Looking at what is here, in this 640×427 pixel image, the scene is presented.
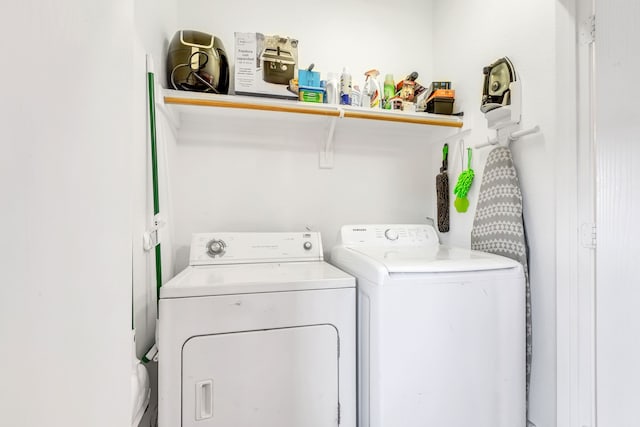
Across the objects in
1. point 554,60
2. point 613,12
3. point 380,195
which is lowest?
point 380,195

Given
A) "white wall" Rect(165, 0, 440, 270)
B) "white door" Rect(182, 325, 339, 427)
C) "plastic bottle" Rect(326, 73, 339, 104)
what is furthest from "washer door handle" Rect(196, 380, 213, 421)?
"plastic bottle" Rect(326, 73, 339, 104)

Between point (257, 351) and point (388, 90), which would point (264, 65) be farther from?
point (257, 351)

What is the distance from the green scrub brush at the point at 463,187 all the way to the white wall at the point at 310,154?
0.40 meters

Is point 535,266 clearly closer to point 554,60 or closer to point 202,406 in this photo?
point 554,60

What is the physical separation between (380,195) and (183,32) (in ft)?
5.23

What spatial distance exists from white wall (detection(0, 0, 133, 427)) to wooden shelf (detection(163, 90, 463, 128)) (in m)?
0.93

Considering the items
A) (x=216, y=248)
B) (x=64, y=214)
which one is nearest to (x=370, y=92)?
(x=216, y=248)

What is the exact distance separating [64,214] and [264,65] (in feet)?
4.91

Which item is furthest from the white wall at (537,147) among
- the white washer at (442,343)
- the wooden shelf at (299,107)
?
the wooden shelf at (299,107)

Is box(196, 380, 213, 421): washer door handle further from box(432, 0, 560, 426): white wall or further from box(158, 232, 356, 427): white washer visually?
box(432, 0, 560, 426): white wall

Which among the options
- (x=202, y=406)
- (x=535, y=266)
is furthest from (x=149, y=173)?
(x=535, y=266)

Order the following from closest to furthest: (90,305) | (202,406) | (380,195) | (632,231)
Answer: (90,305) → (632,231) → (202,406) → (380,195)

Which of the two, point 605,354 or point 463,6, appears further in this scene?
point 463,6

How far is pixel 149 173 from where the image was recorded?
1305mm
